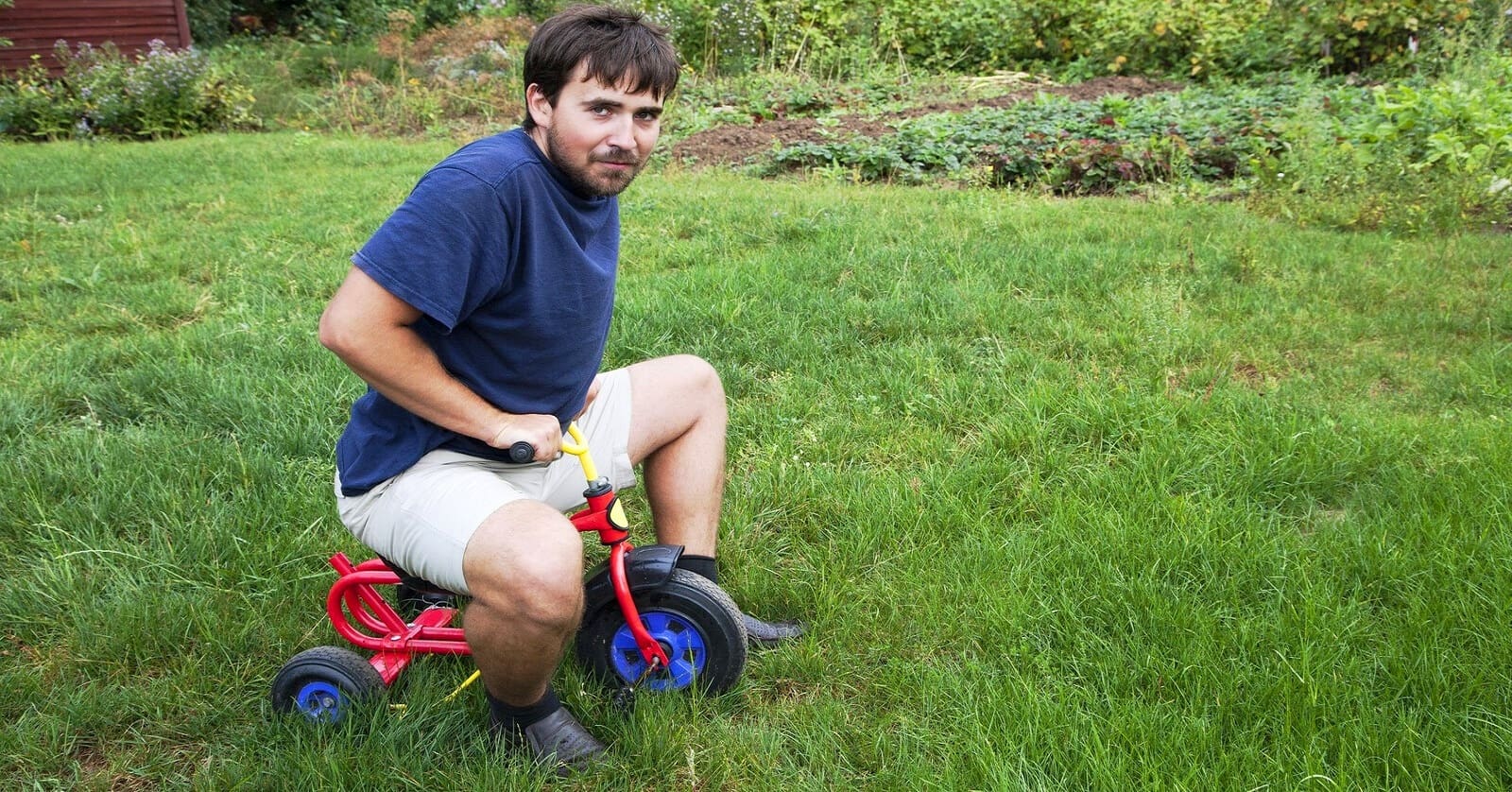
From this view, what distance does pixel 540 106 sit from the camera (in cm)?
231

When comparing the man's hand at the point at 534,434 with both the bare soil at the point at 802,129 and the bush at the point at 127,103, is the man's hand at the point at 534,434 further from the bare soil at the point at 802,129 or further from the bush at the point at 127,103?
the bush at the point at 127,103

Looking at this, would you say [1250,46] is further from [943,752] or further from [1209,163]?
[943,752]

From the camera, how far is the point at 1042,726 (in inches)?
87.7

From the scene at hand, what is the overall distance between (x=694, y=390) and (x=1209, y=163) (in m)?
5.88

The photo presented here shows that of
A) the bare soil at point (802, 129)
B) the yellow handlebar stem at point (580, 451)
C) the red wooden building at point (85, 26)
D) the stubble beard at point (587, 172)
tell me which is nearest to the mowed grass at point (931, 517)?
the yellow handlebar stem at point (580, 451)

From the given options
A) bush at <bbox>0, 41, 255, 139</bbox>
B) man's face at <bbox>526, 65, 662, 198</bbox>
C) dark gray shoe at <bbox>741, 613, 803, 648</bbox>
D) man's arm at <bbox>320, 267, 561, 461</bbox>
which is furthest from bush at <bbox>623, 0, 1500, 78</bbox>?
man's arm at <bbox>320, 267, 561, 461</bbox>

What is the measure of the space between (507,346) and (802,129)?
705cm

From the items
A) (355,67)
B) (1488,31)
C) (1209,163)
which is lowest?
(355,67)

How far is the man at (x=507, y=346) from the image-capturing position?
2043 millimetres

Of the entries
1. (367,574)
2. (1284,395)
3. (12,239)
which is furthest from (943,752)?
(12,239)

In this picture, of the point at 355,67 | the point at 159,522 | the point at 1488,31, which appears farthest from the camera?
the point at 355,67

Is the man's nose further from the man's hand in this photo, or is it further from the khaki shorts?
the khaki shorts

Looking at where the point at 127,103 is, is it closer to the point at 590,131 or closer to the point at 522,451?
the point at 590,131

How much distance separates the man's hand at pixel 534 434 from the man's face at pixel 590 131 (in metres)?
0.51
